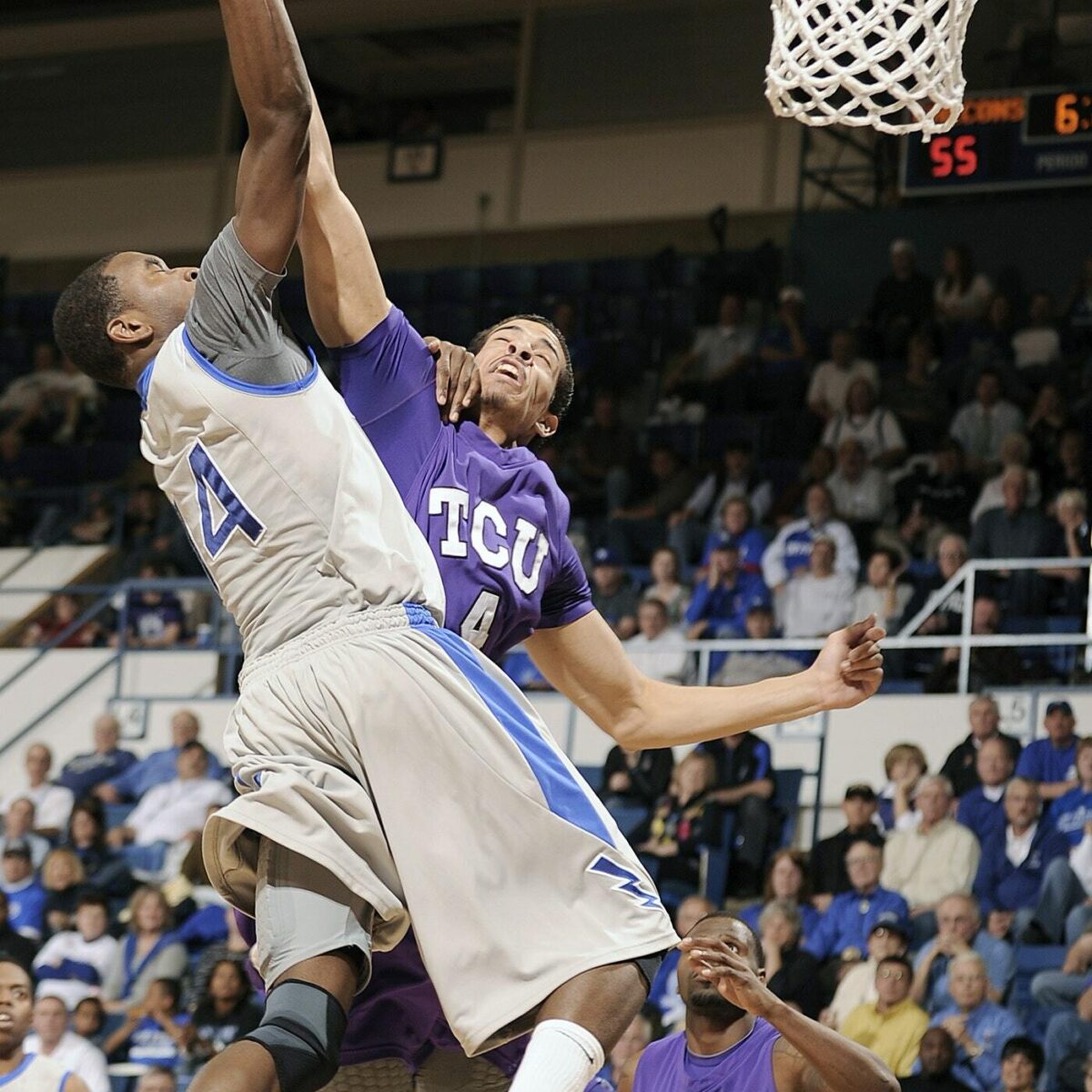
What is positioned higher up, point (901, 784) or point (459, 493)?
point (459, 493)

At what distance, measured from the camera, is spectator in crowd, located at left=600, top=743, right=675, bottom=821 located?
32.4ft

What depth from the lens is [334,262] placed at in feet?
11.7

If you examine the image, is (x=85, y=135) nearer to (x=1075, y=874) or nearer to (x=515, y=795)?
(x=1075, y=874)

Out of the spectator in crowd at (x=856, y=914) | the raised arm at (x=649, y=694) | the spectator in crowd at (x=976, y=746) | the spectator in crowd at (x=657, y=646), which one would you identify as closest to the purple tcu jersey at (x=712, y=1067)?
the raised arm at (x=649, y=694)

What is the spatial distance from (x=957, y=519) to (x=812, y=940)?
12.0 feet

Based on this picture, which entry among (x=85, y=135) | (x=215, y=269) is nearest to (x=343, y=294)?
(x=215, y=269)

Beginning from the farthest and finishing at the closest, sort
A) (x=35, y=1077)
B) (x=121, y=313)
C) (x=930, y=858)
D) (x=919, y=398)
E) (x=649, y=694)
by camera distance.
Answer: (x=919, y=398)
(x=930, y=858)
(x=35, y=1077)
(x=649, y=694)
(x=121, y=313)

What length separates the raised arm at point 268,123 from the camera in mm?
3006

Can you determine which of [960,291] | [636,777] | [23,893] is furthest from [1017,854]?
[960,291]

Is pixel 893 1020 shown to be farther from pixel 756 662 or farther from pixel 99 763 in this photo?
pixel 99 763

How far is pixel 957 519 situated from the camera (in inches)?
452

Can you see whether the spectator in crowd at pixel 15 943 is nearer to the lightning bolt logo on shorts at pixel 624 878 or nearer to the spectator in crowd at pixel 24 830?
the spectator in crowd at pixel 24 830

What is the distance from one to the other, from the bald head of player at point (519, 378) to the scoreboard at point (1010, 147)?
9580 millimetres

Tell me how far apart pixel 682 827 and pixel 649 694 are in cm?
556
